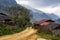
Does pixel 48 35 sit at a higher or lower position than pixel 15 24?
lower

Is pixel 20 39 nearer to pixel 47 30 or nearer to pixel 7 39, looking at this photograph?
pixel 7 39

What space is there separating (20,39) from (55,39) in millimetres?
4741

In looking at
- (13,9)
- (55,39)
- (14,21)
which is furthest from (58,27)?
(13,9)

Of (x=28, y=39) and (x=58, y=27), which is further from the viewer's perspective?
(x=58, y=27)

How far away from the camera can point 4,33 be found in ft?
117

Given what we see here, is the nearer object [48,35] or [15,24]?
[48,35]

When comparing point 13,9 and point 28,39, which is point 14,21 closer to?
point 28,39

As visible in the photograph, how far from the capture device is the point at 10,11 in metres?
114

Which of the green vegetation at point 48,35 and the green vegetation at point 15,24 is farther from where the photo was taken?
the green vegetation at point 15,24

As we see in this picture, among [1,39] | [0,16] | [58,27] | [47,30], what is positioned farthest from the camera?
Result: [0,16]

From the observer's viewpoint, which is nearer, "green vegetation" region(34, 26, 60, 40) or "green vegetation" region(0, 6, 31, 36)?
"green vegetation" region(34, 26, 60, 40)

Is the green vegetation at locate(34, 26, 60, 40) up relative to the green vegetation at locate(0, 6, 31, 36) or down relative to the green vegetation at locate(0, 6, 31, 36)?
down

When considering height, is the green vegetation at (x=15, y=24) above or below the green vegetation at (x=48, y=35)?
above

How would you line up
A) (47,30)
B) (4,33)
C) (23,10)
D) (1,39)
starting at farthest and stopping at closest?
(23,10) < (47,30) < (4,33) < (1,39)
